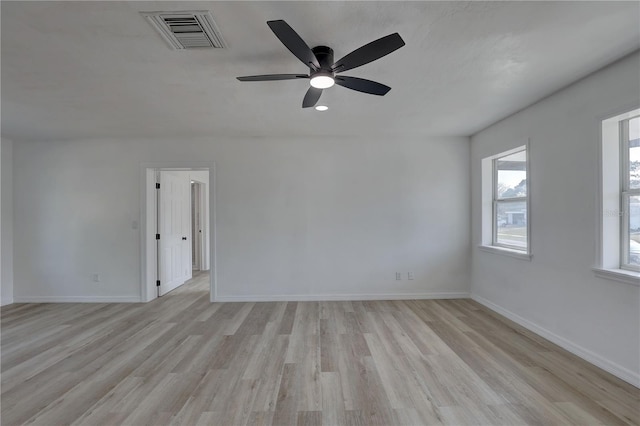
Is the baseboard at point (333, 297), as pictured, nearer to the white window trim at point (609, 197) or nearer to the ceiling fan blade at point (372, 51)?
the white window trim at point (609, 197)

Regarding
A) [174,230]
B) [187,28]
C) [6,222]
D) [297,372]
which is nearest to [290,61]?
[187,28]

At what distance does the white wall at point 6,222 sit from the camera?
448 cm

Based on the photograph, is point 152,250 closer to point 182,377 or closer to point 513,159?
A: point 182,377

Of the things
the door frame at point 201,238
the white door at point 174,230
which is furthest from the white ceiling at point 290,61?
the door frame at point 201,238

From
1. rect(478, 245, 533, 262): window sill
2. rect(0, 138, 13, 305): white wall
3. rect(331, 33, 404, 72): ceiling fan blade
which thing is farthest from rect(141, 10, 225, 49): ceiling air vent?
rect(0, 138, 13, 305): white wall

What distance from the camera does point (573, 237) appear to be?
110 inches

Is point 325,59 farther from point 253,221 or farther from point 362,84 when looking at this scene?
point 253,221

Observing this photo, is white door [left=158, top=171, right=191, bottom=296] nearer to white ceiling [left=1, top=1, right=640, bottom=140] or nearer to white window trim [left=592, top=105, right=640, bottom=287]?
white ceiling [left=1, top=1, right=640, bottom=140]

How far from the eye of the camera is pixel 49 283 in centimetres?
464

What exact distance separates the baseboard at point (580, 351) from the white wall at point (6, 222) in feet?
23.7

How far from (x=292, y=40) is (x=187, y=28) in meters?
0.77

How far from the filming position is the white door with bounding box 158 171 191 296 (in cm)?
497

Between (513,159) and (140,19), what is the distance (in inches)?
169

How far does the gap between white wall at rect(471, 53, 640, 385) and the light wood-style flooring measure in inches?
9.8
